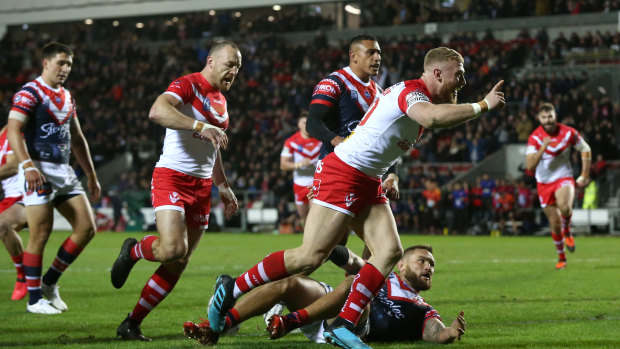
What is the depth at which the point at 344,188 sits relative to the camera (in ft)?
17.8

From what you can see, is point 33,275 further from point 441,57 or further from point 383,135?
point 441,57

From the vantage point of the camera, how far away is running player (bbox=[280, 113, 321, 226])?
1339 centimetres

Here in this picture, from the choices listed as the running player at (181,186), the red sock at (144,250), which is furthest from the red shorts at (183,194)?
the red sock at (144,250)

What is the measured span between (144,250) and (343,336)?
6.85 feet

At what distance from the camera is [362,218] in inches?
220

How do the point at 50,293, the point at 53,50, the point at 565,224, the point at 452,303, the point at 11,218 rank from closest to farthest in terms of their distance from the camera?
1. the point at 53,50
2. the point at 50,293
3. the point at 452,303
4. the point at 11,218
5. the point at 565,224

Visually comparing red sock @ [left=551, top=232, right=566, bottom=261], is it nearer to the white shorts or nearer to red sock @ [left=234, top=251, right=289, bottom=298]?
the white shorts

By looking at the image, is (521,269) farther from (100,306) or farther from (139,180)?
(139,180)

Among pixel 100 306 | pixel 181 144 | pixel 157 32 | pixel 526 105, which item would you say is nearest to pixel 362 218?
pixel 181 144

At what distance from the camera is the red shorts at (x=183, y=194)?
632 centimetres

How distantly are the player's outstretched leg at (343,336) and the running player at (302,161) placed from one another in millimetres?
7999

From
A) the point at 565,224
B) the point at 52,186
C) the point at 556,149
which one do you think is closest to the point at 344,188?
the point at 52,186

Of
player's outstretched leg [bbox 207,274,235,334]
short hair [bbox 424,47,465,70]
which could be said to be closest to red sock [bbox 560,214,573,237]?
short hair [bbox 424,47,465,70]

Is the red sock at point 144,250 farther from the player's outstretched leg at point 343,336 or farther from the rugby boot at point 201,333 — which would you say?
the player's outstretched leg at point 343,336
